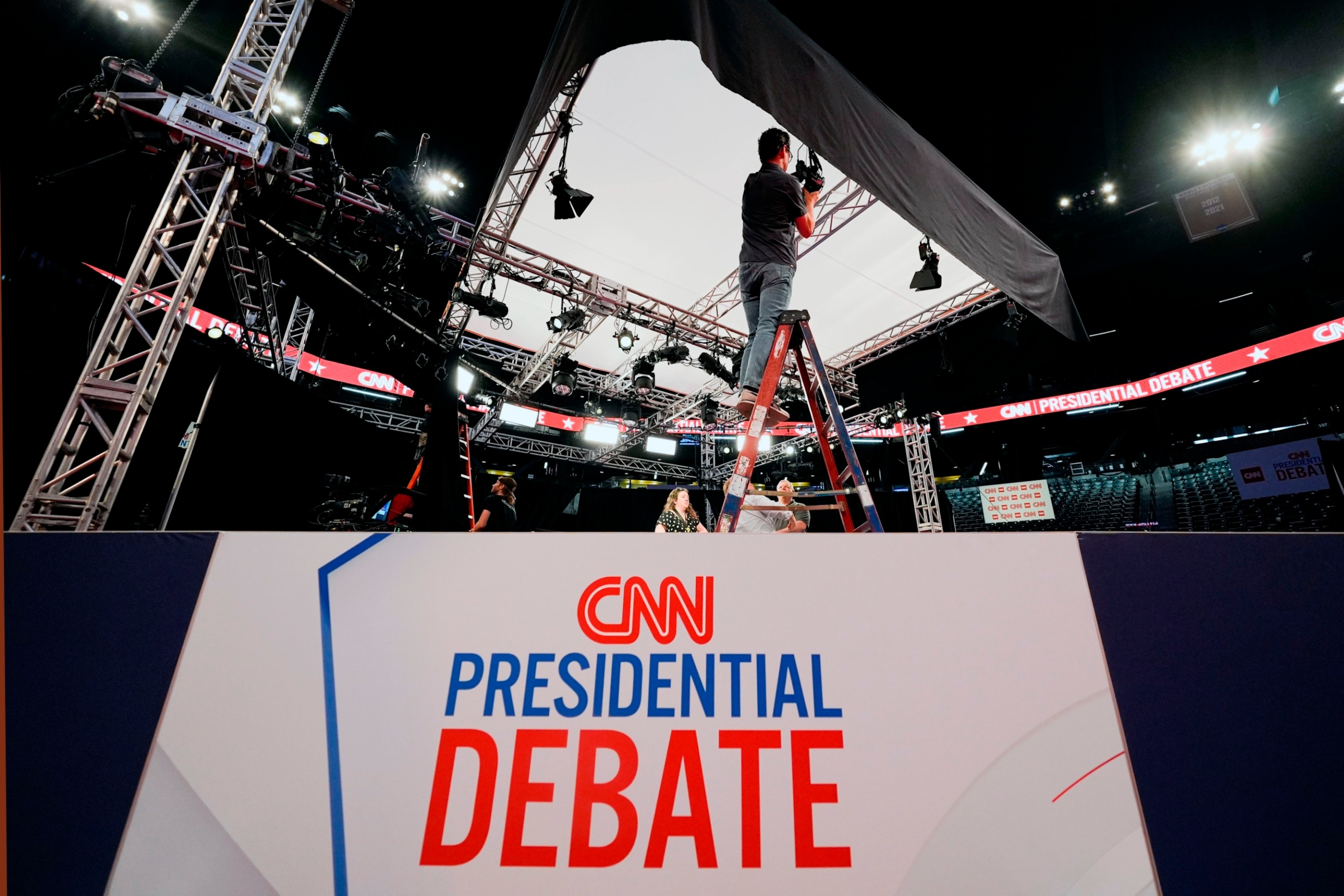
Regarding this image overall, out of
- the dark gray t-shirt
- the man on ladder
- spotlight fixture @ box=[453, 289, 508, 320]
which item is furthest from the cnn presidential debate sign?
spotlight fixture @ box=[453, 289, 508, 320]

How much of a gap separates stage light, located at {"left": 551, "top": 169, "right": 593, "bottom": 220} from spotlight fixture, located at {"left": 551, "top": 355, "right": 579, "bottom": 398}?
11.0 ft

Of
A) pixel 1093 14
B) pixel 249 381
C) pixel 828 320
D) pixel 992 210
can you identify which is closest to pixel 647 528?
pixel 828 320

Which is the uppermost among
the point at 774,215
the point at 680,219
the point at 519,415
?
the point at 680,219

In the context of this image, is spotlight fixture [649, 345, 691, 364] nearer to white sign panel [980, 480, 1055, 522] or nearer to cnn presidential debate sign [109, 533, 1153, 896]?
cnn presidential debate sign [109, 533, 1153, 896]

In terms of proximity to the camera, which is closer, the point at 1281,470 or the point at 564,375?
the point at 564,375

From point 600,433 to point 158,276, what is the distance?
318 inches

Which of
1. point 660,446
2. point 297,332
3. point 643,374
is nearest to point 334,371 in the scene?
point 297,332

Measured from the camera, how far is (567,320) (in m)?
7.16

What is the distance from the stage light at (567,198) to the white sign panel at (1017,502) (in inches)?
417

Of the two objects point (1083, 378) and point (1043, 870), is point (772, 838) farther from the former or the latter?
point (1083, 378)

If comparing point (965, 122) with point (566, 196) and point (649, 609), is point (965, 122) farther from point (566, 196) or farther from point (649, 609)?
point (649, 609)

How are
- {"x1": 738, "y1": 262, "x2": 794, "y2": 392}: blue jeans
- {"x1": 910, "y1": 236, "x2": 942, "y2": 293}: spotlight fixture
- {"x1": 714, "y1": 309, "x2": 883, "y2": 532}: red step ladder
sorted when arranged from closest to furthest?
1. {"x1": 714, "y1": 309, "x2": 883, "y2": 532}: red step ladder
2. {"x1": 738, "y1": 262, "x2": 794, "y2": 392}: blue jeans
3. {"x1": 910, "y1": 236, "x2": 942, "y2": 293}: spotlight fixture

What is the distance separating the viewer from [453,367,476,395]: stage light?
6.62 m

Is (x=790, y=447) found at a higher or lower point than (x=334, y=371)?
lower
